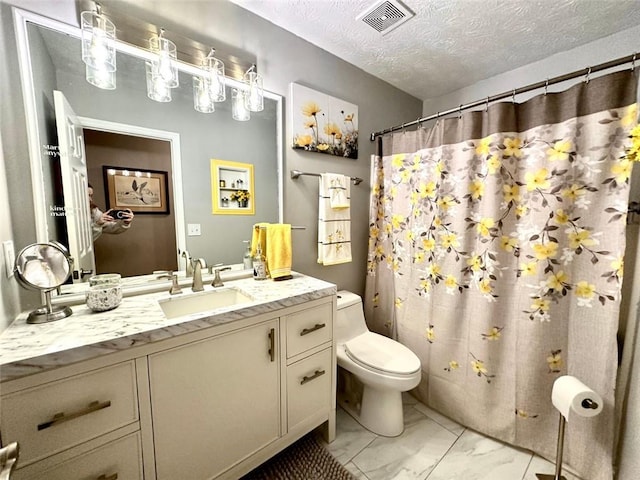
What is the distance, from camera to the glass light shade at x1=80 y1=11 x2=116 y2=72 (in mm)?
1015

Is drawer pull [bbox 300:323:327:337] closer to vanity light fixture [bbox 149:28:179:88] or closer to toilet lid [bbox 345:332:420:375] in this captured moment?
toilet lid [bbox 345:332:420:375]

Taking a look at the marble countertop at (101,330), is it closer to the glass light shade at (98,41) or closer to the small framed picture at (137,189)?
the small framed picture at (137,189)

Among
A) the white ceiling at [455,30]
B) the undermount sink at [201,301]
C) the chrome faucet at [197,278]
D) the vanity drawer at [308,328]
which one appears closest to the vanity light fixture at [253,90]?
the white ceiling at [455,30]

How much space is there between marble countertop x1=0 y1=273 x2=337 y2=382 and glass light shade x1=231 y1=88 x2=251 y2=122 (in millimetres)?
1012

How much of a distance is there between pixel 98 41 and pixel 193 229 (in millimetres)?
854

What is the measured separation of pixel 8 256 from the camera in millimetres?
896

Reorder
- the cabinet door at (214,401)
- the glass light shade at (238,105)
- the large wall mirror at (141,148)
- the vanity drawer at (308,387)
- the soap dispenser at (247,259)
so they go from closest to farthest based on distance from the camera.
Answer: the cabinet door at (214,401) < the large wall mirror at (141,148) < the vanity drawer at (308,387) < the glass light shade at (238,105) < the soap dispenser at (247,259)

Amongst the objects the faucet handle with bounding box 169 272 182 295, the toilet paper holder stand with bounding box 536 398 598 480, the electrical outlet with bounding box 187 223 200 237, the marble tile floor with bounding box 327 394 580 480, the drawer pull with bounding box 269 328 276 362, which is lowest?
the marble tile floor with bounding box 327 394 580 480

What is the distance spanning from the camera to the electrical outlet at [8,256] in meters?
0.88

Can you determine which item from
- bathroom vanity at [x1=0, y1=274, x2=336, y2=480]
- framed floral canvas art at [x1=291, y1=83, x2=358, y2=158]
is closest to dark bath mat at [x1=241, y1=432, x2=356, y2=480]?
bathroom vanity at [x1=0, y1=274, x2=336, y2=480]

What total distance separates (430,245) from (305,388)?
1125 millimetres

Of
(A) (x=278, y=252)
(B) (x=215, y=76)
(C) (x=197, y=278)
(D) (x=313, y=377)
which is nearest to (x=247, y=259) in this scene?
(A) (x=278, y=252)

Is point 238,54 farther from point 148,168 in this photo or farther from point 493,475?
point 493,475

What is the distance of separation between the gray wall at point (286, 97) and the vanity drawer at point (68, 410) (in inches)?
15.9
